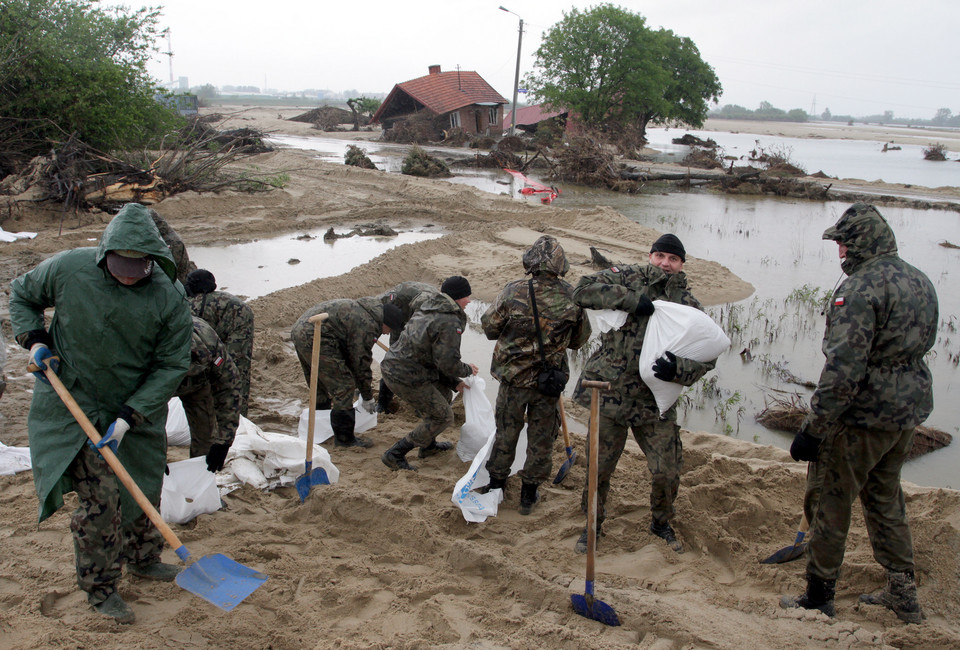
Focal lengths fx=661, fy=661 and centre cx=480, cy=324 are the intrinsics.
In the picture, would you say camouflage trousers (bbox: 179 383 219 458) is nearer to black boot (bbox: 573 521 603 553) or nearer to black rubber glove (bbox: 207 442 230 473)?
black rubber glove (bbox: 207 442 230 473)

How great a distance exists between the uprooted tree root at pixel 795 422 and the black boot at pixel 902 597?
2314 millimetres

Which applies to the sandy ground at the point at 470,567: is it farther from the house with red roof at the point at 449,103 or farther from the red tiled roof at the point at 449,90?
the red tiled roof at the point at 449,90

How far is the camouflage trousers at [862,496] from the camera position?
2990 millimetres

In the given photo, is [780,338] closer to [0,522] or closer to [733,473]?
[733,473]

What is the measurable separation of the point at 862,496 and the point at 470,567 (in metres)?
1.95

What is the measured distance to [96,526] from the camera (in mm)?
2859

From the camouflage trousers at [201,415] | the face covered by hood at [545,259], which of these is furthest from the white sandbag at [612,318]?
the camouflage trousers at [201,415]

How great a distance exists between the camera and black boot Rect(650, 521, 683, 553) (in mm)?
3725

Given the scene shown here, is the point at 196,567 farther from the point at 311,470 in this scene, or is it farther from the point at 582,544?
the point at 582,544

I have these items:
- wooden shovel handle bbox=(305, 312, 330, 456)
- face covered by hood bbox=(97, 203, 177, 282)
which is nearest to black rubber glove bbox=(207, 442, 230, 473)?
wooden shovel handle bbox=(305, 312, 330, 456)

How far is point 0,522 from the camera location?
3.57 meters

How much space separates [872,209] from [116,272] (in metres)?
3.40

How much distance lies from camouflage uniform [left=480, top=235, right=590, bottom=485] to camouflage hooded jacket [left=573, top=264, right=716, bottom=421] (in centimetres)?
34

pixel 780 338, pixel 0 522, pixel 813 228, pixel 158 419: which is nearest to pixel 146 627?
pixel 158 419
